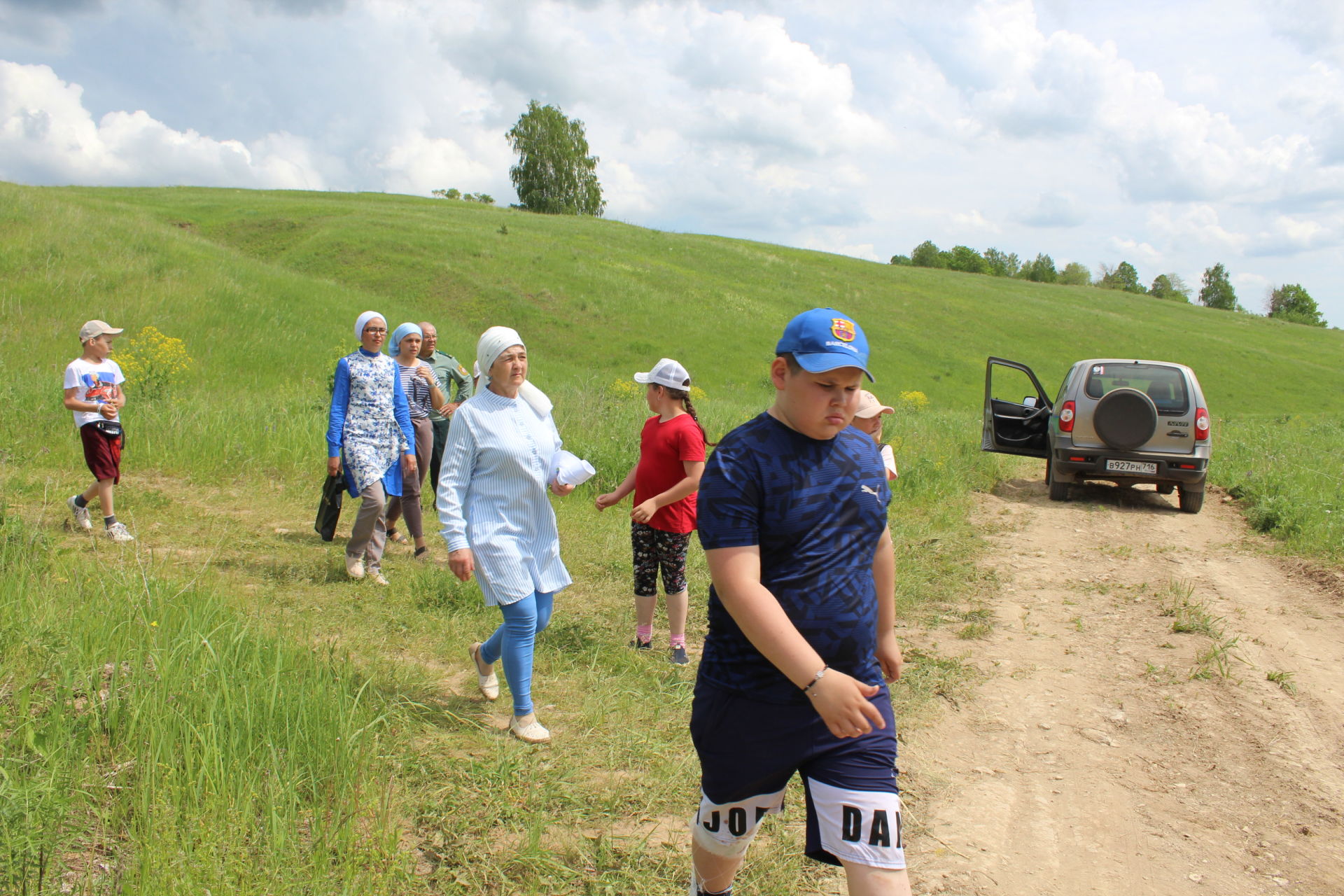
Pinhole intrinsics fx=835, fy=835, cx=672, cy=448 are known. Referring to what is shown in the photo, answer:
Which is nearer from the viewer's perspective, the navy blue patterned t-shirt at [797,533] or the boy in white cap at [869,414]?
the navy blue patterned t-shirt at [797,533]

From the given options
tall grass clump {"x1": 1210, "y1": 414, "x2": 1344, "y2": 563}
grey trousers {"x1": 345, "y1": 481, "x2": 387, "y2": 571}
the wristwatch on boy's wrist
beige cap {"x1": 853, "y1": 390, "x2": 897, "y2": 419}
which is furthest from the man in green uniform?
tall grass clump {"x1": 1210, "y1": 414, "x2": 1344, "y2": 563}

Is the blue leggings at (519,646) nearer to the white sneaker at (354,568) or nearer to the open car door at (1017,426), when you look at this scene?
the white sneaker at (354,568)

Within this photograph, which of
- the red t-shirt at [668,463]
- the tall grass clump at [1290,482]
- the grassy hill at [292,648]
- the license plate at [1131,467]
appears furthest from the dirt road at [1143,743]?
the license plate at [1131,467]

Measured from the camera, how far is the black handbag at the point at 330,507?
6555 mm

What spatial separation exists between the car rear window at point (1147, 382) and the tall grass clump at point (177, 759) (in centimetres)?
947

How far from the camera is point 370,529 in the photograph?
5.98 m

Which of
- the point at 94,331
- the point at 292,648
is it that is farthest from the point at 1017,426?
the point at 94,331

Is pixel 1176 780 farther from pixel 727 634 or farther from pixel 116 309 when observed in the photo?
pixel 116 309

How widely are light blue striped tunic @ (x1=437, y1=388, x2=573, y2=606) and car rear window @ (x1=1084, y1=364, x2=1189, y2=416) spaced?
8493mm

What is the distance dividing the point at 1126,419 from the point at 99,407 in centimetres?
1021

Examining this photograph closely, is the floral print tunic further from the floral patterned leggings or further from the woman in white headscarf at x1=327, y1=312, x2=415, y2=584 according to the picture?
the floral patterned leggings

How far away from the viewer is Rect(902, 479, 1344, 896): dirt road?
3.00 meters

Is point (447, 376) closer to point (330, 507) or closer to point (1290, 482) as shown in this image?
point (330, 507)

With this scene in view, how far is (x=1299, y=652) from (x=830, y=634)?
15.7ft
